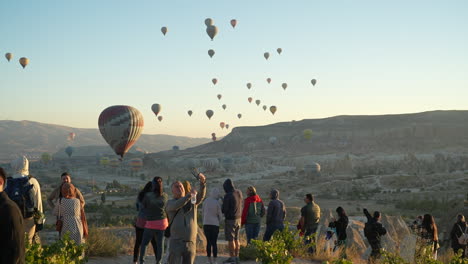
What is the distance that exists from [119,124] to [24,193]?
3058 cm

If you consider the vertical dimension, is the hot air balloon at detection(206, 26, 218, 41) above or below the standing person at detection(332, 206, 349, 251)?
above

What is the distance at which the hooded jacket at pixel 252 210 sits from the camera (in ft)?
32.9

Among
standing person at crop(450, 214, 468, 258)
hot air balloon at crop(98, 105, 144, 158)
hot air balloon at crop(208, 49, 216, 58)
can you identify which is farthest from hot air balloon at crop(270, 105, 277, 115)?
standing person at crop(450, 214, 468, 258)

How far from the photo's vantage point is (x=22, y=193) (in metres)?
6.96

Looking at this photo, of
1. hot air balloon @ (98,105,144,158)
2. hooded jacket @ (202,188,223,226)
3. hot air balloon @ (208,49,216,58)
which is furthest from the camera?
hot air balloon @ (208,49,216,58)

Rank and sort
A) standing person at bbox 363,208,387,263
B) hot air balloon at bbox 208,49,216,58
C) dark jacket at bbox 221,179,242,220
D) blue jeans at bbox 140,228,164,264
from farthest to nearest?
hot air balloon at bbox 208,49,216,58 → standing person at bbox 363,208,387,263 → dark jacket at bbox 221,179,242,220 → blue jeans at bbox 140,228,164,264

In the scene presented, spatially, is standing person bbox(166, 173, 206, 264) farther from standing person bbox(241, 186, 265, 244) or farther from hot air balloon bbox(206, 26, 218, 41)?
hot air balloon bbox(206, 26, 218, 41)

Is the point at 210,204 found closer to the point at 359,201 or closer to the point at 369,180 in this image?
the point at 359,201

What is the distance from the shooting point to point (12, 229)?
13.2 ft

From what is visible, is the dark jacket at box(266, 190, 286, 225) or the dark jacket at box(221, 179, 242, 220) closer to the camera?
the dark jacket at box(221, 179, 242, 220)

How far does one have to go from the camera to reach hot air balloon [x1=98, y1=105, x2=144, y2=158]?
36844 millimetres

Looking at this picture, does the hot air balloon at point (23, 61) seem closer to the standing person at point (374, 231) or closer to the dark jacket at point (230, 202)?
the dark jacket at point (230, 202)

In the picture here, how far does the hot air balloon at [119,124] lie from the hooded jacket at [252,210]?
93.1 ft

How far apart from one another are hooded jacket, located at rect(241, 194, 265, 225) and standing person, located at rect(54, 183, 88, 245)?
147 inches
